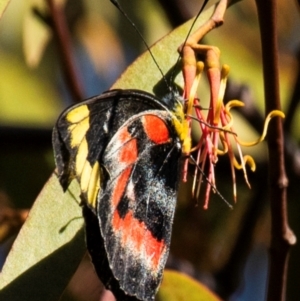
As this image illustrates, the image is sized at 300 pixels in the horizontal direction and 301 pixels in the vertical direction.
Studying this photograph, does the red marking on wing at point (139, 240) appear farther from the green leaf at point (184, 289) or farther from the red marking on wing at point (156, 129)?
the green leaf at point (184, 289)

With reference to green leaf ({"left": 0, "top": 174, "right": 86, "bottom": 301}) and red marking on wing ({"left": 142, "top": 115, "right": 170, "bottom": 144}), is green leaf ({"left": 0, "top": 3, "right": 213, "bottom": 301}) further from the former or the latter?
red marking on wing ({"left": 142, "top": 115, "right": 170, "bottom": 144})

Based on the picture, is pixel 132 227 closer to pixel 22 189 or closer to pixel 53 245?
pixel 53 245

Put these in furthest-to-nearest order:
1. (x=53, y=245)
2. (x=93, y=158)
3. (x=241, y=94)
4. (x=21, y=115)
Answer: (x=21, y=115) < (x=241, y=94) < (x=53, y=245) < (x=93, y=158)

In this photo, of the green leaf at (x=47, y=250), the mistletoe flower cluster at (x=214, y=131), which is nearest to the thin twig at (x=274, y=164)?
the mistletoe flower cluster at (x=214, y=131)

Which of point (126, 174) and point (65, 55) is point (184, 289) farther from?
point (65, 55)

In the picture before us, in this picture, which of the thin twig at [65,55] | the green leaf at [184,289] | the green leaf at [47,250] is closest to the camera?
the green leaf at [47,250]

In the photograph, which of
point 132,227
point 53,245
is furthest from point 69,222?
point 132,227

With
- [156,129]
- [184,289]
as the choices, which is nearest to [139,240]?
[156,129]

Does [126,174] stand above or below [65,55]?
above
